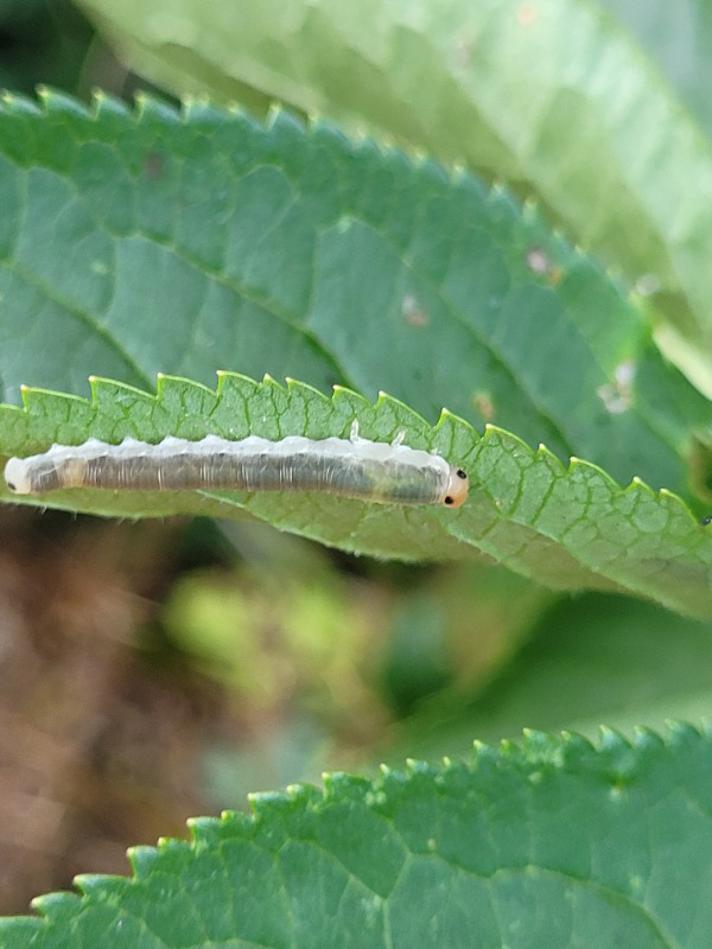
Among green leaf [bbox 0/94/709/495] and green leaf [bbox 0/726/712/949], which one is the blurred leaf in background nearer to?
green leaf [bbox 0/94/709/495]

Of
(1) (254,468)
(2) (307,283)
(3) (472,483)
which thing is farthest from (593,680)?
(2) (307,283)

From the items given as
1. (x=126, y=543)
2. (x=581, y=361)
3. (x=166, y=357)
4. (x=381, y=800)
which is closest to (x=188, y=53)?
(x=166, y=357)

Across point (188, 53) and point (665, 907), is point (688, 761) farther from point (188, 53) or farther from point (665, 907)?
point (188, 53)

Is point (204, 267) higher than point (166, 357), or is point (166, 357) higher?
point (204, 267)

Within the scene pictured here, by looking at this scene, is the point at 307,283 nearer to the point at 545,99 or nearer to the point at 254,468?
the point at 254,468

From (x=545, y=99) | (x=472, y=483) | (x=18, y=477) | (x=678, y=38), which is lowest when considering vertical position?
(x=18, y=477)

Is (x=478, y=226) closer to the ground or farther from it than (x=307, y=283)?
farther from it

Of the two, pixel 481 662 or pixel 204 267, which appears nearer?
pixel 204 267

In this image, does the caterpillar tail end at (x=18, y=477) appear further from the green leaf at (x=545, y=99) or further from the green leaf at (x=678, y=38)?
the green leaf at (x=678, y=38)
